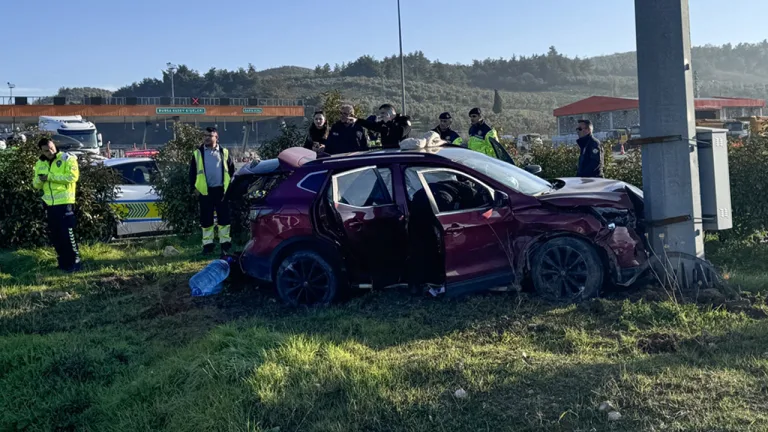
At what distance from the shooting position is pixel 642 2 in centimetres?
689

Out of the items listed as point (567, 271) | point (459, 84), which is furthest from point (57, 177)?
point (459, 84)

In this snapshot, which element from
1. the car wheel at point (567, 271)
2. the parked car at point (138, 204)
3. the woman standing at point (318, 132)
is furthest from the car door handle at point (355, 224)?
the parked car at point (138, 204)

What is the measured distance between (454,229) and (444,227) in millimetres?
98

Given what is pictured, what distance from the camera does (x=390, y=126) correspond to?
9.88m

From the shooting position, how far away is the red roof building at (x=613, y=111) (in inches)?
2165

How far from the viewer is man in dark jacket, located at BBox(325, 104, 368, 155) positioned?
9820mm

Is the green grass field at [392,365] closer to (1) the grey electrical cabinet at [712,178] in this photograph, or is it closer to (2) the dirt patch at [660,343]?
(2) the dirt patch at [660,343]

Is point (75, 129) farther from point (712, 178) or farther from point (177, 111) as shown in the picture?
point (712, 178)

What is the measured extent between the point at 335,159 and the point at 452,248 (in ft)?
5.57

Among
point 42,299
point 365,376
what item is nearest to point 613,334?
point 365,376

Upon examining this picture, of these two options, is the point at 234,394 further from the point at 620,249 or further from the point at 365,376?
the point at 620,249

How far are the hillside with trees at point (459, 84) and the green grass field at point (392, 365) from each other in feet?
175

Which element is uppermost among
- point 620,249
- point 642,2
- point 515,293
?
point 642,2

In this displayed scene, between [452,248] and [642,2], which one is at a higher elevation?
[642,2]
